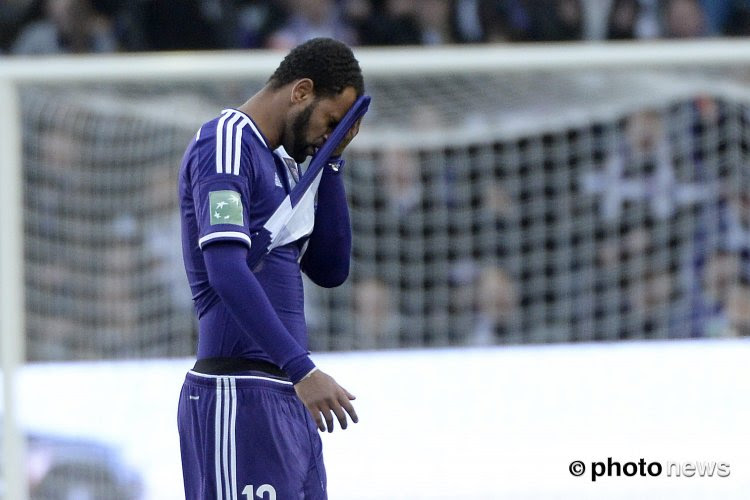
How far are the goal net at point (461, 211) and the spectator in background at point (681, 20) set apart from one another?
1993 mm

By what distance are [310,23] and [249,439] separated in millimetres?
4843

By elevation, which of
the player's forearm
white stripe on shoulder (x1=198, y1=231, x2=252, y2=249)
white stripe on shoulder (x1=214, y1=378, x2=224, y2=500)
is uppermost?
white stripe on shoulder (x1=198, y1=231, x2=252, y2=249)

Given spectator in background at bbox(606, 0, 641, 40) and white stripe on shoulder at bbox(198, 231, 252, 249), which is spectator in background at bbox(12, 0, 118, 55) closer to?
spectator in background at bbox(606, 0, 641, 40)

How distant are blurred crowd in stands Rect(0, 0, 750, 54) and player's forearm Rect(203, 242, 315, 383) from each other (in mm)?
4668

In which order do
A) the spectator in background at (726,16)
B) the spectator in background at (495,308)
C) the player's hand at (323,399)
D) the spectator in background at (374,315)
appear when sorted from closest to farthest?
the player's hand at (323,399) < the spectator in background at (374,315) < the spectator in background at (495,308) < the spectator in background at (726,16)

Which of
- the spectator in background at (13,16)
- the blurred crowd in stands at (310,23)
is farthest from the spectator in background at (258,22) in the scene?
the spectator in background at (13,16)

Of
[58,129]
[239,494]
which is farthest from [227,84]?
[239,494]

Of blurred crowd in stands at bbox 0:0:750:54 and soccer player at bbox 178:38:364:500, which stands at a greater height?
blurred crowd in stands at bbox 0:0:750:54

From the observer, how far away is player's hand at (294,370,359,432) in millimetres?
2484

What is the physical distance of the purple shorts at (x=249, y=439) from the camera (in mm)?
2635

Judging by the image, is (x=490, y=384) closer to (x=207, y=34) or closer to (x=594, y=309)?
(x=594, y=309)

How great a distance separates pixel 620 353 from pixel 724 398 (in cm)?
38

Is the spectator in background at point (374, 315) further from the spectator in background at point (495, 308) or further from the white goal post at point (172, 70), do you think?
the white goal post at point (172, 70)

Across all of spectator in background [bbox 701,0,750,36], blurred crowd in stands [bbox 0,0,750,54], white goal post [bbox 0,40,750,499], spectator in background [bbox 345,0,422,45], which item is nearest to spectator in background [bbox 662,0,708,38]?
blurred crowd in stands [bbox 0,0,750,54]
